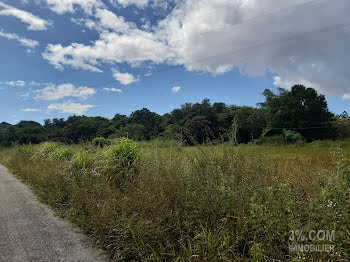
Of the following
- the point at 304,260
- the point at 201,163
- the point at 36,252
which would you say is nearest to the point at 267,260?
the point at 304,260

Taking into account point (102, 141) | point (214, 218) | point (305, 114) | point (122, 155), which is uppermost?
point (305, 114)

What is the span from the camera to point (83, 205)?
401cm

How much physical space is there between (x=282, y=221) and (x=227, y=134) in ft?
11.4

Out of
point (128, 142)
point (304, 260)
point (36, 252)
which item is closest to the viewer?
point (304, 260)

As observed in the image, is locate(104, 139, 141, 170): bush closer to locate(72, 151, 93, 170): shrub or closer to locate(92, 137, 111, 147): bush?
locate(72, 151, 93, 170): shrub

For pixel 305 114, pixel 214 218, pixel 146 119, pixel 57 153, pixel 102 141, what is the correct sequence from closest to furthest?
pixel 214 218 → pixel 102 141 → pixel 57 153 → pixel 305 114 → pixel 146 119

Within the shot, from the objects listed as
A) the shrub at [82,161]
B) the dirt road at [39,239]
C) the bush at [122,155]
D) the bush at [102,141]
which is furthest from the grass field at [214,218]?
the bush at [102,141]

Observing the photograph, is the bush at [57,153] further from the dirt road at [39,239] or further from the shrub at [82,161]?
the dirt road at [39,239]

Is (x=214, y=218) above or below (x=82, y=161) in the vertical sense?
below

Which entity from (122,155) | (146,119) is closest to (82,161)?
(122,155)

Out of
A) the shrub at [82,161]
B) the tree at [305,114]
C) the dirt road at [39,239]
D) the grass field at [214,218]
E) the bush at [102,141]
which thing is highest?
the tree at [305,114]

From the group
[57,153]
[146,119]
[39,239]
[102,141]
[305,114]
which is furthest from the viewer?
[146,119]

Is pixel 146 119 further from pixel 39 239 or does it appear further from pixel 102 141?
pixel 39 239

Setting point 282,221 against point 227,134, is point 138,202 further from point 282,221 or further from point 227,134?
point 227,134
